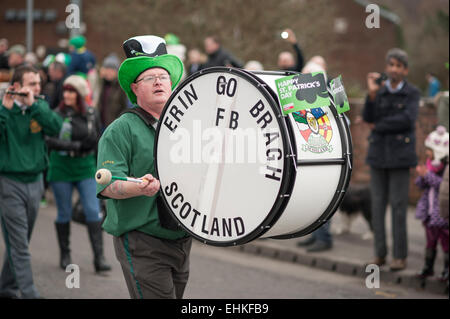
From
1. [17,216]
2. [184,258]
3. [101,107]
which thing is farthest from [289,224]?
[101,107]

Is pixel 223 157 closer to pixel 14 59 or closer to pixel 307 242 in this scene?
pixel 307 242

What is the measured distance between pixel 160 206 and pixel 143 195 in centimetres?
11

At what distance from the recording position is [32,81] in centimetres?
651

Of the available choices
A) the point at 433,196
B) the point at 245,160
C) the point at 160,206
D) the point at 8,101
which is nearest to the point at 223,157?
the point at 245,160

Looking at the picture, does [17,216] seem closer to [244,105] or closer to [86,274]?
[86,274]

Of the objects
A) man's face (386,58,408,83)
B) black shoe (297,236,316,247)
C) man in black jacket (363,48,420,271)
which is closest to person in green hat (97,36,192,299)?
man in black jacket (363,48,420,271)

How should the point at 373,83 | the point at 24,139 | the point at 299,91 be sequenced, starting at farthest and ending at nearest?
the point at 373,83 → the point at 24,139 → the point at 299,91

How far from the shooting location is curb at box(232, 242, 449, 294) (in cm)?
761

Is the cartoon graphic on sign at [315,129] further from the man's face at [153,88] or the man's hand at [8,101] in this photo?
the man's hand at [8,101]

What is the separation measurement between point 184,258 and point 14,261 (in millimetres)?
2509

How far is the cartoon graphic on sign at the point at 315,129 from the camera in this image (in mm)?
3600

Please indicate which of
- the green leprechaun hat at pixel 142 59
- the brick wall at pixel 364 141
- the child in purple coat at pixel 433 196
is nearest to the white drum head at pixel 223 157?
the green leprechaun hat at pixel 142 59

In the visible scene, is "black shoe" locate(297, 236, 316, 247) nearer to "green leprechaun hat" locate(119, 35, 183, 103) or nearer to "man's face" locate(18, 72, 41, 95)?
"man's face" locate(18, 72, 41, 95)

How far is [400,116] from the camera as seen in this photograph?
26.1 ft
